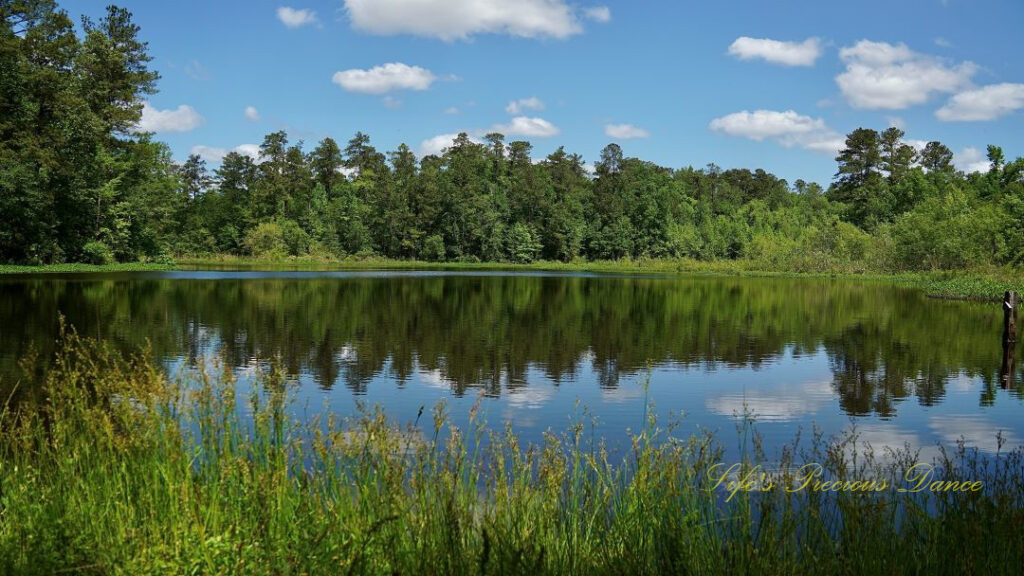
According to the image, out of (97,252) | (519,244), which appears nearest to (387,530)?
(97,252)

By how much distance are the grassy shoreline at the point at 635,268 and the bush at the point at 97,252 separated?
781 millimetres

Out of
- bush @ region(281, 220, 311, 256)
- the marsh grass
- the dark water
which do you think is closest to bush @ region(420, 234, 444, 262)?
bush @ region(281, 220, 311, 256)

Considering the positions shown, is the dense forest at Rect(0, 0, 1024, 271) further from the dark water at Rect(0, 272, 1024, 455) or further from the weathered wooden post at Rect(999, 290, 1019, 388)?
the weathered wooden post at Rect(999, 290, 1019, 388)

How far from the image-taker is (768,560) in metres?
5.06

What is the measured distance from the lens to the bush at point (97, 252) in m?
64.7

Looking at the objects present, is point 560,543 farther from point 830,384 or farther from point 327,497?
point 830,384

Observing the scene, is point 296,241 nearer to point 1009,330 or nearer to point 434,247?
point 434,247

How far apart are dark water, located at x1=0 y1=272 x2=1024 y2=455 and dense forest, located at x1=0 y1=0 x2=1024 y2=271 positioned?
24396 millimetres

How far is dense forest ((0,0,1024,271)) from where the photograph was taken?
5906 centimetres

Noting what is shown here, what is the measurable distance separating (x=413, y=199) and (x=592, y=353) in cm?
9786

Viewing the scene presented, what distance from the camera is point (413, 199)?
117000 mm

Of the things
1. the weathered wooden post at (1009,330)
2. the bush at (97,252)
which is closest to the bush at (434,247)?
the bush at (97,252)

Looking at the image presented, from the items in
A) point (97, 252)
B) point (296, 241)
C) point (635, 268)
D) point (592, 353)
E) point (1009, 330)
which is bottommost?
point (592, 353)

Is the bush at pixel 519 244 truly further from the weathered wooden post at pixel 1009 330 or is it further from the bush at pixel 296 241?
the weathered wooden post at pixel 1009 330
